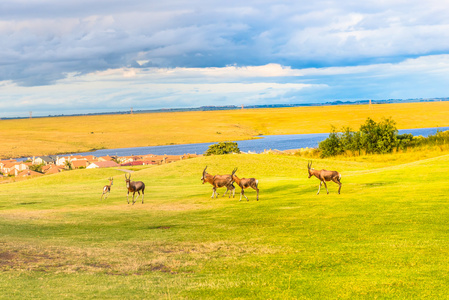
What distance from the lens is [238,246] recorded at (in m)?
12.2

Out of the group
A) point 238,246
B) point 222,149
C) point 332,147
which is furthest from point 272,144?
point 238,246

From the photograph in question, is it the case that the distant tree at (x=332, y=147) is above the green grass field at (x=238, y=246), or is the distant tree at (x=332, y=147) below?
above

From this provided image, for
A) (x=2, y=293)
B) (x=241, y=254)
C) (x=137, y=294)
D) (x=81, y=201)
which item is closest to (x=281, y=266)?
(x=241, y=254)

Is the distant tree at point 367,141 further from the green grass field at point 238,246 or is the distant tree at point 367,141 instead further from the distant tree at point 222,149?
the green grass field at point 238,246

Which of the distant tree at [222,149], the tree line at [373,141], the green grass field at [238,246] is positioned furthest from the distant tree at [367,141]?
the green grass field at [238,246]

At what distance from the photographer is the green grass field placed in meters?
8.74

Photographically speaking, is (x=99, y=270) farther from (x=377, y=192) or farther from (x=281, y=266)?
(x=377, y=192)

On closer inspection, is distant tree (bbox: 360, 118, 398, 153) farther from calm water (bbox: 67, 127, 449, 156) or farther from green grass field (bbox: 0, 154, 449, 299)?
calm water (bbox: 67, 127, 449, 156)

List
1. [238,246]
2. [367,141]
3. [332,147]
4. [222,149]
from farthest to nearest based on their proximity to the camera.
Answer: [222,149], [332,147], [367,141], [238,246]

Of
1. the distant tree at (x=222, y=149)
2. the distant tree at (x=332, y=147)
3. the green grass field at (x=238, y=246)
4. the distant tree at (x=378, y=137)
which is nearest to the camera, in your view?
the green grass field at (x=238, y=246)

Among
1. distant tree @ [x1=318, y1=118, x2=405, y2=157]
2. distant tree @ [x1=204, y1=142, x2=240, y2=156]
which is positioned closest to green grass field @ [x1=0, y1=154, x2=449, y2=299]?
distant tree @ [x1=318, y1=118, x2=405, y2=157]

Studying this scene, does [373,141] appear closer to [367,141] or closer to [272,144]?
[367,141]

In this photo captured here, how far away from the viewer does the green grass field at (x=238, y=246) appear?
874 centimetres

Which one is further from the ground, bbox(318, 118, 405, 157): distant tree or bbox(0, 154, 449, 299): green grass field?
bbox(318, 118, 405, 157): distant tree
